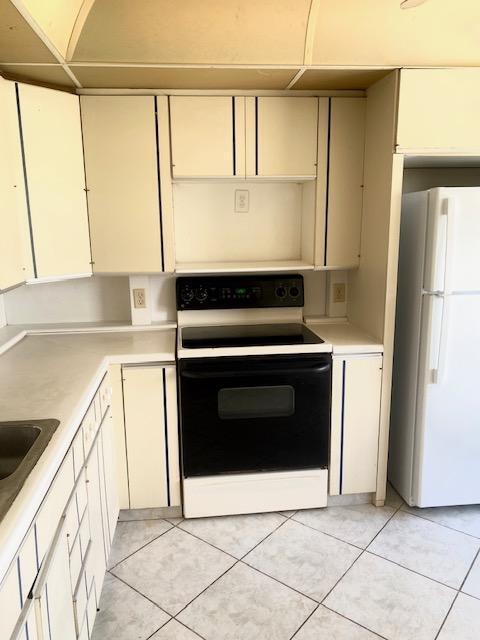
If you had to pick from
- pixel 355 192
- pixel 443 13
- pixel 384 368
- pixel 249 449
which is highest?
pixel 443 13

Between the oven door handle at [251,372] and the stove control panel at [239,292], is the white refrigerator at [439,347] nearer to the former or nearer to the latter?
the oven door handle at [251,372]

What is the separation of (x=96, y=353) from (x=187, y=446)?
0.62m

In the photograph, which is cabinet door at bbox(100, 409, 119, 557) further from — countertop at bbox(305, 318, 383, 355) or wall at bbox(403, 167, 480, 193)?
wall at bbox(403, 167, 480, 193)

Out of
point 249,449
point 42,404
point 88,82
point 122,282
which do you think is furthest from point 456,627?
point 88,82

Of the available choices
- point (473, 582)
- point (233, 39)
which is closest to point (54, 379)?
point (233, 39)

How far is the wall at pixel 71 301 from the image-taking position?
2.59 meters

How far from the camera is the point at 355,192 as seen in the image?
2.43 metres

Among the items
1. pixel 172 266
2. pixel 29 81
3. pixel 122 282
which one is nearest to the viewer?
pixel 29 81

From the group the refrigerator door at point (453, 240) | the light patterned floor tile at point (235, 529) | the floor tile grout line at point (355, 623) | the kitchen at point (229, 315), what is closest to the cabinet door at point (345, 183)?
the kitchen at point (229, 315)

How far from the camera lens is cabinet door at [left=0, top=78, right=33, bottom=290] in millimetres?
1781

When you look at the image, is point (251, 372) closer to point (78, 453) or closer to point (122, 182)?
point (78, 453)

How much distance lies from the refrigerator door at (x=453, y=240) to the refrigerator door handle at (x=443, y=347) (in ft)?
0.24

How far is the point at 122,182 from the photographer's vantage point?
2273 mm

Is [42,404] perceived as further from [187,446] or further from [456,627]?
[456,627]
